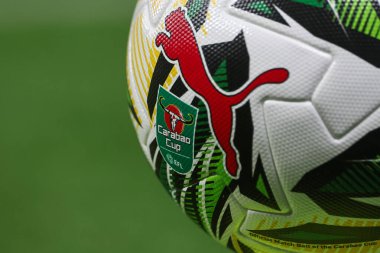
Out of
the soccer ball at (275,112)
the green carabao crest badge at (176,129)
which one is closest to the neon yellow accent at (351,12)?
the soccer ball at (275,112)

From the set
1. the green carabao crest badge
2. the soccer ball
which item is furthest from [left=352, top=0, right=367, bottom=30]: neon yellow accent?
the green carabao crest badge

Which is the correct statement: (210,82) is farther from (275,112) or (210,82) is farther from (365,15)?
(365,15)

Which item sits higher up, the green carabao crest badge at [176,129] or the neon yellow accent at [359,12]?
the neon yellow accent at [359,12]

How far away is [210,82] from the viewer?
2.69 feet

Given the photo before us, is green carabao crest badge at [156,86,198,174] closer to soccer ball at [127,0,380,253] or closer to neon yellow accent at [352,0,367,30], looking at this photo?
soccer ball at [127,0,380,253]

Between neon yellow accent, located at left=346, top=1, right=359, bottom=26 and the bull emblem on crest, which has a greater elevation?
neon yellow accent, located at left=346, top=1, right=359, bottom=26

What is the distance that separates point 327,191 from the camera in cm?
83

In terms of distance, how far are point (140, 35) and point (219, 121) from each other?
203mm

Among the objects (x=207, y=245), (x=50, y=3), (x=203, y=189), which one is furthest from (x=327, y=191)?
(x=50, y=3)

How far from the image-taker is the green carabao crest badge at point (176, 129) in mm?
860

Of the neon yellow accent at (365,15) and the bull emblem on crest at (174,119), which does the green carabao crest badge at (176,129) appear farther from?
the neon yellow accent at (365,15)

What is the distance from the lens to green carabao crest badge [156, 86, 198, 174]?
2.82 ft

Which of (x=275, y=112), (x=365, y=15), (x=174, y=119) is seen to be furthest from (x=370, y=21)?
(x=174, y=119)

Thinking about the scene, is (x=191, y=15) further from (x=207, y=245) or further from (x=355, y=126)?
(x=207, y=245)
